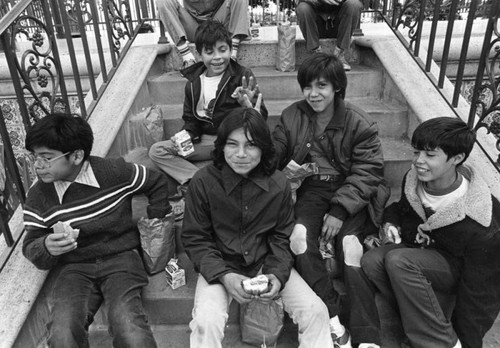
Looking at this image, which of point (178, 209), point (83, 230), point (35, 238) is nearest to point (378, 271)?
point (178, 209)

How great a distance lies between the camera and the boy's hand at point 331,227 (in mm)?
2359

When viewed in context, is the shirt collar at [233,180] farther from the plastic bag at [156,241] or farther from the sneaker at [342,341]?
the sneaker at [342,341]

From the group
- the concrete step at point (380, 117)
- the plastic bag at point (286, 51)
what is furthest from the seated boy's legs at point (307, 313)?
the plastic bag at point (286, 51)

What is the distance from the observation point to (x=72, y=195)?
2.18 meters

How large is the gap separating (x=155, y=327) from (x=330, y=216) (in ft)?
3.85

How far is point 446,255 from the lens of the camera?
210cm

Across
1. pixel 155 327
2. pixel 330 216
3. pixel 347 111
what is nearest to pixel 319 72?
pixel 347 111

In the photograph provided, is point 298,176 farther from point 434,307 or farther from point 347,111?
point 434,307

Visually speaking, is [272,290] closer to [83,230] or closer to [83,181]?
[83,230]

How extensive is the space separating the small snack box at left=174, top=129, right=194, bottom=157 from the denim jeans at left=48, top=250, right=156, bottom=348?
0.80 meters

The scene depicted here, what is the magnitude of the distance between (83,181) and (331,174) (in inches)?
56.4

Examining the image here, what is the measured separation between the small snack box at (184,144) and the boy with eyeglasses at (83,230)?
1.55ft

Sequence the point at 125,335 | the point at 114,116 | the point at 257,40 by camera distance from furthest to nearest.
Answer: the point at 257,40
the point at 114,116
the point at 125,335

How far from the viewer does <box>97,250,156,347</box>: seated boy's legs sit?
1.97 meters
